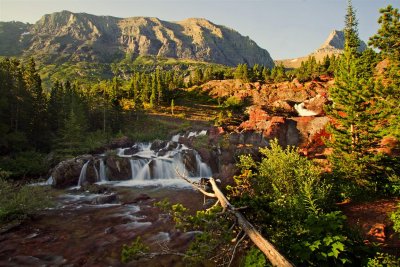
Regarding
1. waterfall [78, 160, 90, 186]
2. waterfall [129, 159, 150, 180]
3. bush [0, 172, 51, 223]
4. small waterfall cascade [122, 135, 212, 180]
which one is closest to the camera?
bush [0, 172, 51, 223]

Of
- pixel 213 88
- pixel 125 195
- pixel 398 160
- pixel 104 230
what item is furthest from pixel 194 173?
pixel 213 88

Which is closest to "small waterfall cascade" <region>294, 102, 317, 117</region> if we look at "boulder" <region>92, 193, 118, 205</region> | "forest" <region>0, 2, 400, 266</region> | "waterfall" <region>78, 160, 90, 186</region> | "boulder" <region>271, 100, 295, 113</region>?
"boulder" <region>271, 100, 295, 113</region>

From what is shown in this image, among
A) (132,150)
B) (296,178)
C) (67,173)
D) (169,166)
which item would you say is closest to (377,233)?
(296,178)

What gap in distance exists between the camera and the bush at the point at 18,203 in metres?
22.1

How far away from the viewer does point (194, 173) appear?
1790 inches

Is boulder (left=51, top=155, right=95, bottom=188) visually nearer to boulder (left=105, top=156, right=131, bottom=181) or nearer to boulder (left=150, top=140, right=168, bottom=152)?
boulder (left=105, top=156, right=131, bottom=181)

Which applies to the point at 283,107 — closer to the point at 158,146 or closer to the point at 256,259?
the point at 158,146

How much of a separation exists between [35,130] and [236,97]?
59.3m

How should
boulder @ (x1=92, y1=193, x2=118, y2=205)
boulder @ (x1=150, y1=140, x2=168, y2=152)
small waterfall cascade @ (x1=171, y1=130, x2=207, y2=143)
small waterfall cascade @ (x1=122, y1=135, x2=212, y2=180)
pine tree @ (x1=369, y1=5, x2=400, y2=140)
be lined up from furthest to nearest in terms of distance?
small waterfall cascade @ (x1=171, y1=130, x2=207, y2=143), boulder @ (x1=150, y1=140, x2=168, y2=152), small waterfall cascade @ (x1=122, y1=135, x2=212, y2=180), boulder @ (x1=92, y1=193, x2=118, y2=205), pine tree @ (x1=369, y1=5, x2=400, y2=140)

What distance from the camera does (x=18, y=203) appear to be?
74.5 ft

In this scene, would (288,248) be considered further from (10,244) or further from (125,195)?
(125,195)

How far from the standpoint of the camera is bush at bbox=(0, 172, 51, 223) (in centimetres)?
2208

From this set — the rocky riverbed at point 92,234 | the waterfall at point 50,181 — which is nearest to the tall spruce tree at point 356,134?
the rocky riverbed at point 92,234

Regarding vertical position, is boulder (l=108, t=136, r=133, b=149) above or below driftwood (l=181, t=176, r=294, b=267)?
below
